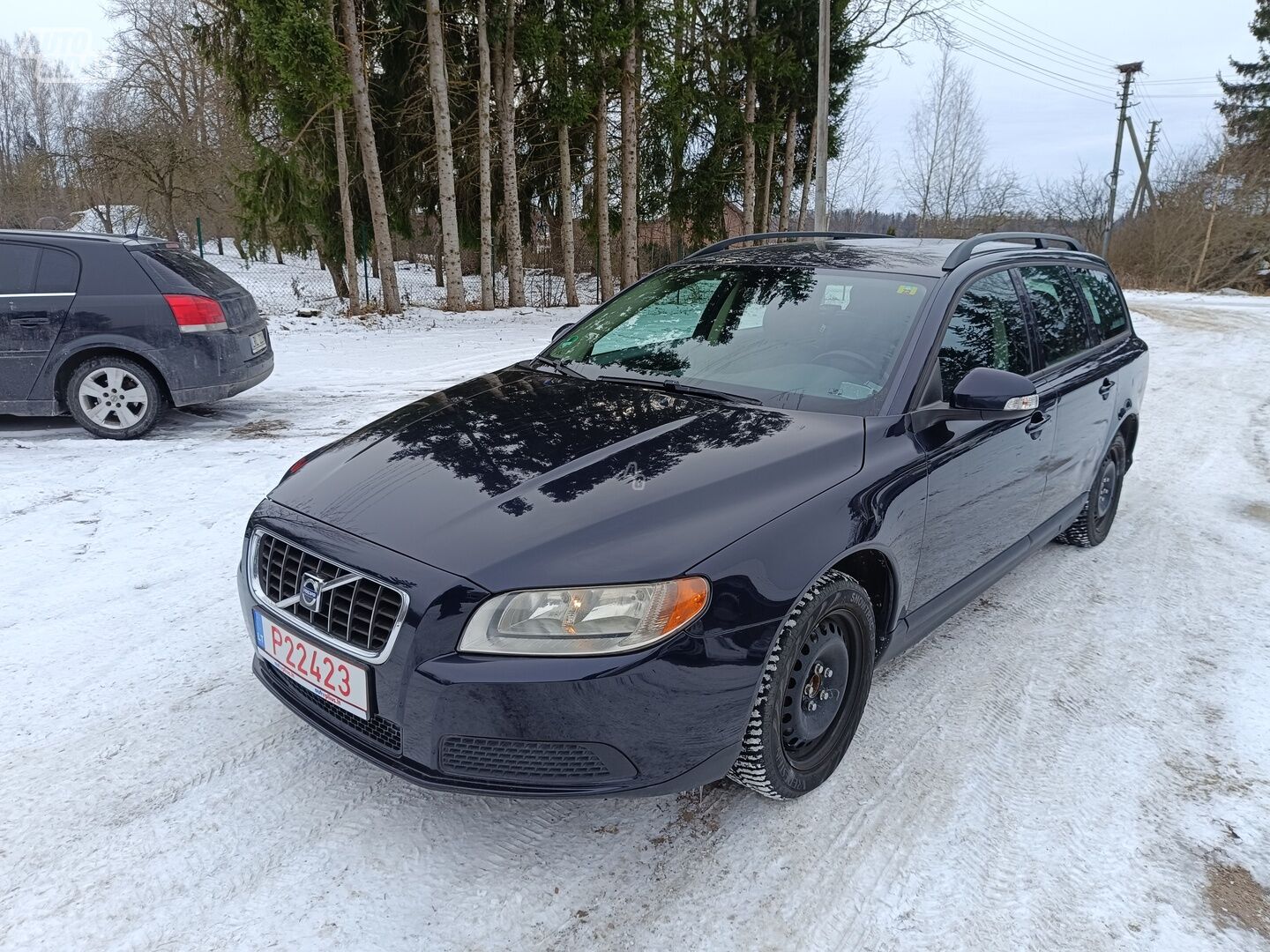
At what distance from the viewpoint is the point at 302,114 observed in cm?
1664

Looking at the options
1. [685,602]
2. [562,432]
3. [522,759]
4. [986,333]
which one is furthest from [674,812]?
[986,333]

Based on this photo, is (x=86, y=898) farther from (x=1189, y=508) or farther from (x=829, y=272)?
(x=1189, y=508)

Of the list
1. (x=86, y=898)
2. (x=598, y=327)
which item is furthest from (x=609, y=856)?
(x=598, y=327)


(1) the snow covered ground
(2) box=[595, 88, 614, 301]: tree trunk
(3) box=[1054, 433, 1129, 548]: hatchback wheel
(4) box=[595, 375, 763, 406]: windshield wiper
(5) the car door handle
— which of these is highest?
(2) box=[595, 88, 614, 301]: tree trunk

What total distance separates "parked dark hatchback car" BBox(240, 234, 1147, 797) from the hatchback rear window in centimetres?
439

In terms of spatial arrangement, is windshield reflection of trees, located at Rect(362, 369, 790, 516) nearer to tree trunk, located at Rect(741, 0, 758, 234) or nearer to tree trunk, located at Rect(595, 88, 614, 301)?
tree trunk, located at Rect(595, 88, 614, 301)

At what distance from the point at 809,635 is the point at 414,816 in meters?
1.30

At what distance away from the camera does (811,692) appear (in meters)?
2.54

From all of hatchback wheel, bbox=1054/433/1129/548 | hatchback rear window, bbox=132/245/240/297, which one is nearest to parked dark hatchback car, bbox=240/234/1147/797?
hatchback wheel, bbox=1054/433/1129/548

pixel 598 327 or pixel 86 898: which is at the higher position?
pixel 598 327

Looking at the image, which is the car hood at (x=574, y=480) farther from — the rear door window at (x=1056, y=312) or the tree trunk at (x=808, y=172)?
the tree trunk at (x=808, y=172)

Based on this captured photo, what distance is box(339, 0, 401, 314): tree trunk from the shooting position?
14648 mm

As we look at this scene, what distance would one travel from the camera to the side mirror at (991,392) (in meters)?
2.88

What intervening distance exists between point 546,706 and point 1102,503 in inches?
162
